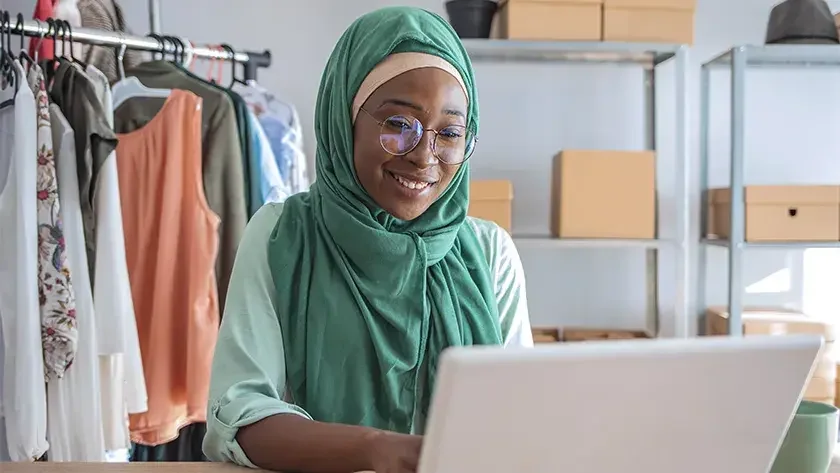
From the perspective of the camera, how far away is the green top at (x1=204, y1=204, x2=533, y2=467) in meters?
0.79

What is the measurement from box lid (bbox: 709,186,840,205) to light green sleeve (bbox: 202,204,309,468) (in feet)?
4.95

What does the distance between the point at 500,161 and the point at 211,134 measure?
0.99 metres

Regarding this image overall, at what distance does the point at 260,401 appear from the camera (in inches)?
31.3

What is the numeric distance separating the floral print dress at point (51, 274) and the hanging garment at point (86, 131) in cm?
6

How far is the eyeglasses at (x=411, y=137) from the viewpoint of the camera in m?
0.89

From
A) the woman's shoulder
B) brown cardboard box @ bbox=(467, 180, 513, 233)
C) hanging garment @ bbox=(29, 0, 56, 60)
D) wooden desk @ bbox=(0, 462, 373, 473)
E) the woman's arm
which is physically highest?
hanging garment @ bbox=(29, 0, 56, 60)

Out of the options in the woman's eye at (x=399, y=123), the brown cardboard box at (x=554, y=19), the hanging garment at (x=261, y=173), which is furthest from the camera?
the brown cardboard box at (x=554, y=19)

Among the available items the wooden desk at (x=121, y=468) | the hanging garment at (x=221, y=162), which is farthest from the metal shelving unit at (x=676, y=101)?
the wooden desk at (x=121, y=468)

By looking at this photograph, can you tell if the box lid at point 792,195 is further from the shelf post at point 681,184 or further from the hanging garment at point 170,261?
the hanging garment at point 170,261

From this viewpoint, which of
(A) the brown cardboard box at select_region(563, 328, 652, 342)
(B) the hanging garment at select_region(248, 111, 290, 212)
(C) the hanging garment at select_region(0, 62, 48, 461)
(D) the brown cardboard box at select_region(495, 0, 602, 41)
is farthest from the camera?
(A) the brown cardboard box at select_region(563, 328, 652, 342)

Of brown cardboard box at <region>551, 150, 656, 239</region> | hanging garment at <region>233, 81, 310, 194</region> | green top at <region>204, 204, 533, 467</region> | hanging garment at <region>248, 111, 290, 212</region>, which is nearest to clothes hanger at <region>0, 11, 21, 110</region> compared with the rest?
hanging garment at <region>248, 111, 290, 212</region>

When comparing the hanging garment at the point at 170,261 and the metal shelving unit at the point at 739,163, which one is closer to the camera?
the hanging garment at the point at 170,261

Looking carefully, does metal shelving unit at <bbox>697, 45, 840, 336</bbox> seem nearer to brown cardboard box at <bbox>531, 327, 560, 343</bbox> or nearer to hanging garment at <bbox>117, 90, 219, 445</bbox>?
brown cardboard box at <bbox>531, 327, 560, 343</bbox>

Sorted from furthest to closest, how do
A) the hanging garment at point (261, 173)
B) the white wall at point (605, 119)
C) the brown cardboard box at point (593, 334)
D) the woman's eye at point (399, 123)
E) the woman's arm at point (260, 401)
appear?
the white wall at point (605, 119)
the brown cardboard box at point (593, 334)
the hanging garment at point (261, 173)
the woman's eye at point (399, 123)
the woman's arm at point (260, 401)
